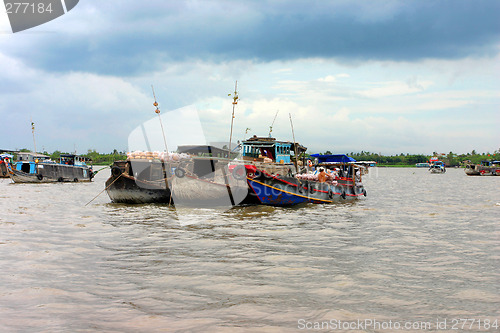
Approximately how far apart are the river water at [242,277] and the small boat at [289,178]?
5601 mm

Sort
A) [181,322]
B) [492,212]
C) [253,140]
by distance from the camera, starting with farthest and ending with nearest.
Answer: [253,140] → [492,212] → [181,322]

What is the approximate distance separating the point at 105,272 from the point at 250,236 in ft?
16.5

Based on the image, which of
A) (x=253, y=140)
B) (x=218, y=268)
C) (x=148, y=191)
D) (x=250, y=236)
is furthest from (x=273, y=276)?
(x=253, y=140)

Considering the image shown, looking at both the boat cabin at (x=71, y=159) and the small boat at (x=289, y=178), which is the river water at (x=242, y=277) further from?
the boat cabin at (x=71, y=159)

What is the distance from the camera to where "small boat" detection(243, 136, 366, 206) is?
747 inches

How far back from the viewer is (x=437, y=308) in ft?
18.5

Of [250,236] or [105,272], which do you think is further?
[250,236]

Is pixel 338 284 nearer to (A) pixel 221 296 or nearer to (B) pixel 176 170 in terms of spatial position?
(A) pixel 221 296

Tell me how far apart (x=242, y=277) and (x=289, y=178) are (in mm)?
12941

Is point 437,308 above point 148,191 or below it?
below

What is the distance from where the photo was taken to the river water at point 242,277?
5.11 meters

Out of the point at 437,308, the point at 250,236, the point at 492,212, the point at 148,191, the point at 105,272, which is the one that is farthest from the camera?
the point at 148,191

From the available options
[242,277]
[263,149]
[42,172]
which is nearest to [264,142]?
[263,149]

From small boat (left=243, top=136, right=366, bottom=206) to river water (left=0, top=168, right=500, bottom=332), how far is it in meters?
5.60
